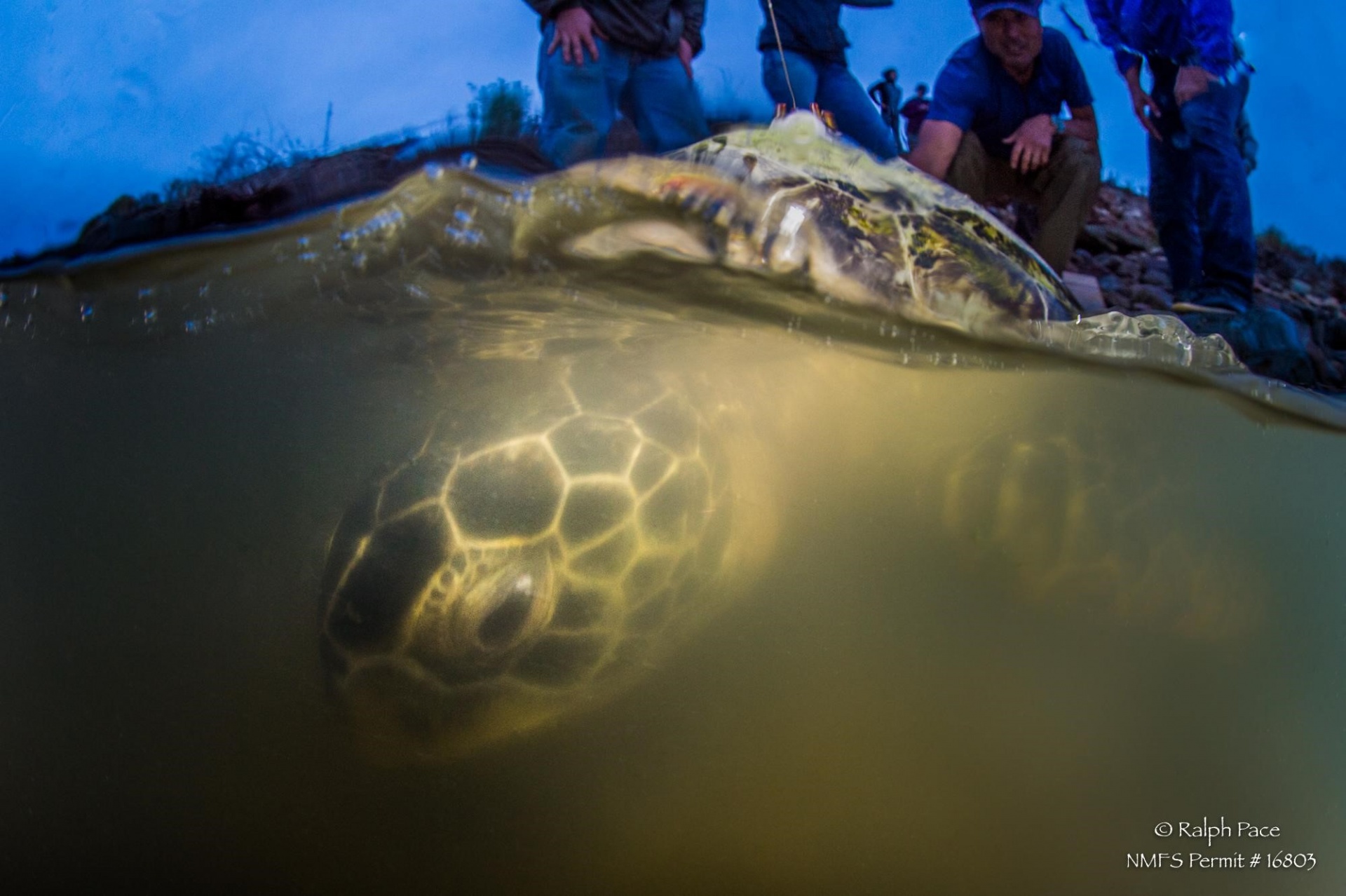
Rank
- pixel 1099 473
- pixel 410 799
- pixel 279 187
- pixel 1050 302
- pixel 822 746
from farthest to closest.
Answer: pixel 1050 302 < pixel 1099 473 < pixel 279 187 < pixel 822 746 < pixel 410 799

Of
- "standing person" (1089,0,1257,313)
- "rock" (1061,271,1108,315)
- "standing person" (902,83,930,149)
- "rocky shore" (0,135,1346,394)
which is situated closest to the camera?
"rocky shore" (0,135,1346,394)

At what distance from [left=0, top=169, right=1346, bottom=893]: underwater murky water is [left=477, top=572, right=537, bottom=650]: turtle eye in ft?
0.75

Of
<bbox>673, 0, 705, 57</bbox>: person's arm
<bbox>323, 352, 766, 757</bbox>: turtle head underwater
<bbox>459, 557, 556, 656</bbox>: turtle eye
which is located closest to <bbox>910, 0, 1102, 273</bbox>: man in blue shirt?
<bbox>673, 0, 705, 57</bbox>: person's arm

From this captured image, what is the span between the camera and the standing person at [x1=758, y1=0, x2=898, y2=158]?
7.70 ft

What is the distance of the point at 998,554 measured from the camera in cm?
220

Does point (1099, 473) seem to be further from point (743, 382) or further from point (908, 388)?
point (743, 382)

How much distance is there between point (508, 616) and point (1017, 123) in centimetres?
227

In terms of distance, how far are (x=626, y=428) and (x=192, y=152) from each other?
4.66ft

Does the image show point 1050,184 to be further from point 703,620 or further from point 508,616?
point 508,616

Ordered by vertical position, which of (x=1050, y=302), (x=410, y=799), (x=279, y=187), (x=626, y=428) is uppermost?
(x=279, y=187)

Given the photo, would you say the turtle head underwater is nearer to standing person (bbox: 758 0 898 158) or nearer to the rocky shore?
the rocky shore

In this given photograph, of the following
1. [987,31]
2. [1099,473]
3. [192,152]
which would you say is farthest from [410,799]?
[987,31]

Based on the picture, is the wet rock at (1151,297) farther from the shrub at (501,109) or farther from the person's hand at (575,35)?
the shrub at (501,109)
